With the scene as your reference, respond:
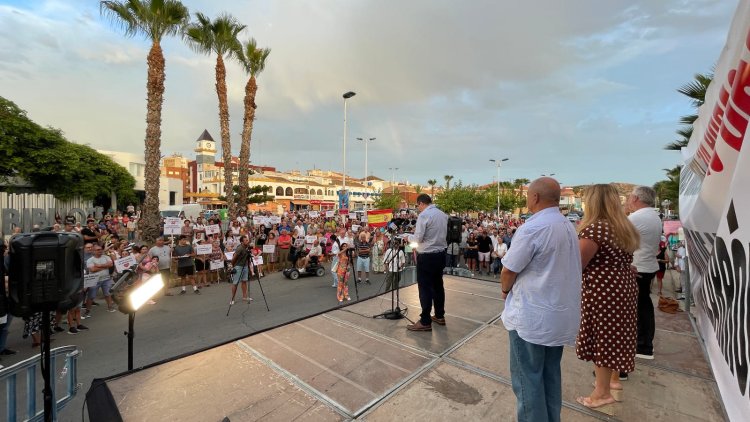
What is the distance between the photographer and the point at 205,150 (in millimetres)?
75625

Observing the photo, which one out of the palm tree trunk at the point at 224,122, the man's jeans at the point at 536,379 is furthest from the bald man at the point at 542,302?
the palm tree trunk at the point at 224,122

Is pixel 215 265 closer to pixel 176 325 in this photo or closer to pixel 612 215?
pixel 176 325

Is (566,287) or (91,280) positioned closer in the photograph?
(566,287)

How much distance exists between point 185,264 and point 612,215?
1042cm

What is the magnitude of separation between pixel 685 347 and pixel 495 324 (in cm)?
217

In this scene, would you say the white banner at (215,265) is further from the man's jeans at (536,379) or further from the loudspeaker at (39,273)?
the man's jeans at (536,379)

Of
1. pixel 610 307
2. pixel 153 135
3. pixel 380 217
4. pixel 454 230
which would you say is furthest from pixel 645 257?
pixel 153 135

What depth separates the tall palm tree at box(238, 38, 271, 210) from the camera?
17750mm

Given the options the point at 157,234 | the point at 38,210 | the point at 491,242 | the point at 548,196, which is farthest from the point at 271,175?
the point at 548,196

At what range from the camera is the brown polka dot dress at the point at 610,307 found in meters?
2.51

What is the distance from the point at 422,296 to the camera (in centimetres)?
404

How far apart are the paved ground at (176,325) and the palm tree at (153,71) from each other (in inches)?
216

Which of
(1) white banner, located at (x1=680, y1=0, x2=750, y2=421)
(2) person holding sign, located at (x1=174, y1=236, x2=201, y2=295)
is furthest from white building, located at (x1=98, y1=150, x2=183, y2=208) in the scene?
→ (1) white banner, located at (x1=680, y1=0, x2=750, y2=421)

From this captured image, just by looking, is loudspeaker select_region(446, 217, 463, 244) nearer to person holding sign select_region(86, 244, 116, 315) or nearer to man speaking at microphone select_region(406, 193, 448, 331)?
man speaking at microphone select_region(406, 193, 448, 331)
